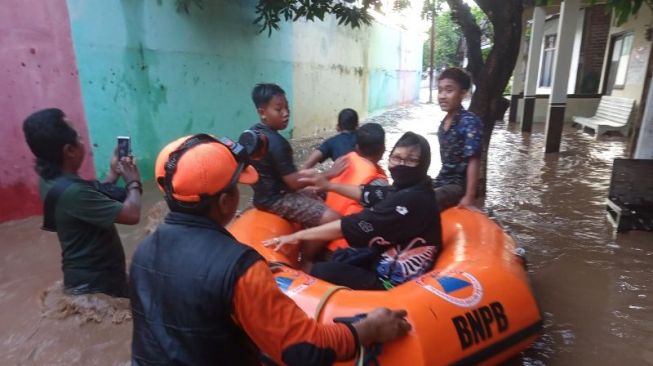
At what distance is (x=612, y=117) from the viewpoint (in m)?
9.72

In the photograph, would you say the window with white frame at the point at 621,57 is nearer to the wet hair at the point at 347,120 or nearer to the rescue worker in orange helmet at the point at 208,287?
the wet hair at the point at 347,120

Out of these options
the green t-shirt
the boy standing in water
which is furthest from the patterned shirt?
the green t-shirt

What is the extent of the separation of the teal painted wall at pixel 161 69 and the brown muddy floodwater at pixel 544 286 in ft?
3.11

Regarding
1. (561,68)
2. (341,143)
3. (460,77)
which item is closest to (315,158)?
(341,143)

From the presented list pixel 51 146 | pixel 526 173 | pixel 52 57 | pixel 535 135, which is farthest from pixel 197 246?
pixel 535 135

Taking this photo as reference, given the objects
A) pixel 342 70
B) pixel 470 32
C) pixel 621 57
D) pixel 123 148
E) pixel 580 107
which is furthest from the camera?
pixel 342 70

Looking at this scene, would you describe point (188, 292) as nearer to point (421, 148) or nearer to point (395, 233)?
point (395, 233)

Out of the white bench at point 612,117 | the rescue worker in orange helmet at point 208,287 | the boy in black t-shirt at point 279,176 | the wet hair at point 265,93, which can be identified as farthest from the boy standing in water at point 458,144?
the white bench at point 612,117

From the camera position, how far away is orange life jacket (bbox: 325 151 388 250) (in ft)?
9.59

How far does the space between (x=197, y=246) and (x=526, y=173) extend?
21.3 ft

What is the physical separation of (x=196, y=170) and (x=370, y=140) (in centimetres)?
217

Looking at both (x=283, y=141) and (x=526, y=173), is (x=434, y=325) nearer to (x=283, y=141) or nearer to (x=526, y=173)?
(x=283, y=141)

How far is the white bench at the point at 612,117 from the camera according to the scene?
30.1 feet

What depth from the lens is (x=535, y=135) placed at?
1019 cm
